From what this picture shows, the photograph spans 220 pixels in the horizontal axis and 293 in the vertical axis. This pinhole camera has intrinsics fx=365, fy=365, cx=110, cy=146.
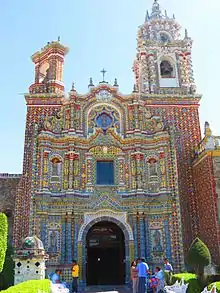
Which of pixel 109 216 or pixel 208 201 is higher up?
pixel 208 201

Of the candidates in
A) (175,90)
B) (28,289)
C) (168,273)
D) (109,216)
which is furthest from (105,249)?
(28,289)

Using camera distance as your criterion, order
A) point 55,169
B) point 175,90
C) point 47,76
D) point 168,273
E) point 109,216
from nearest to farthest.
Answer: point 168,273, point 109,216, point 55,169, point 175,90, point 47,76

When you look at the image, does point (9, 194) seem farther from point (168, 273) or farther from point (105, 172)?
point (168, 273)

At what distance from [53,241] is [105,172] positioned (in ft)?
15.6

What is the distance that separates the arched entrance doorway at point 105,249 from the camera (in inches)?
826

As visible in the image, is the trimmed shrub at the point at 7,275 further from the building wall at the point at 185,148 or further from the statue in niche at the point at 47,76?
the statue in niche at the point at 47,76

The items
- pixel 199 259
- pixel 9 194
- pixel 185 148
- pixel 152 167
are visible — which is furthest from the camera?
pixel 185 148

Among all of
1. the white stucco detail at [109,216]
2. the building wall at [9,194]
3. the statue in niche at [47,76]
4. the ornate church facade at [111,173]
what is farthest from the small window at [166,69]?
the building wall at [9,194]

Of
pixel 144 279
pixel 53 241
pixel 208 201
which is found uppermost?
pixel 208 201

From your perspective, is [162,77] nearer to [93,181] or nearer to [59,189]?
[93,181]

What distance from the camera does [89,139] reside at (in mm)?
21188

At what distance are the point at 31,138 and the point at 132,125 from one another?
6018 millimetres

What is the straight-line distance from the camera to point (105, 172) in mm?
20859

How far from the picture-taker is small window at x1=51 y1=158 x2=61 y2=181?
20.3 m
